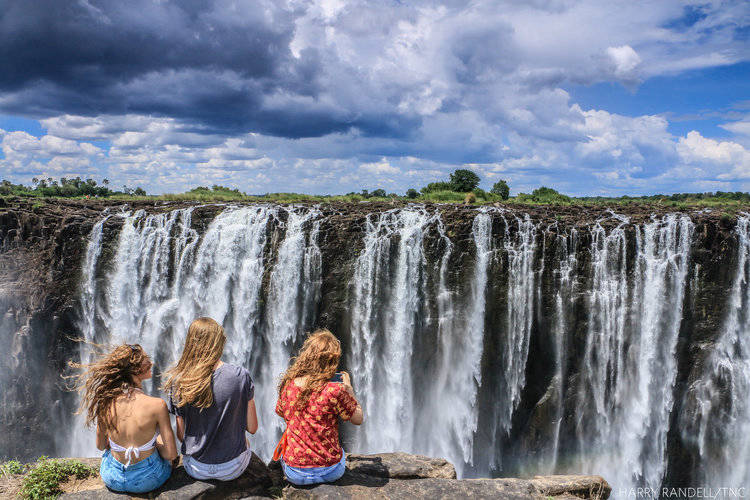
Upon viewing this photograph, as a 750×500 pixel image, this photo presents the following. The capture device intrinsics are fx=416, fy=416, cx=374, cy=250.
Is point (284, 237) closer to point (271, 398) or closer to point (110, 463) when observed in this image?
point (271, 398)

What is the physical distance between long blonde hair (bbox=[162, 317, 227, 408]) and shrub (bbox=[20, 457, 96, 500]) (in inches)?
85.7

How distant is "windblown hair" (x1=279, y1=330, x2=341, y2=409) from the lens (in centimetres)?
419

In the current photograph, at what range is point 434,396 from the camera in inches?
564

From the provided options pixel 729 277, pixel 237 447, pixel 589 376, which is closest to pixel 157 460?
pixel 237 447

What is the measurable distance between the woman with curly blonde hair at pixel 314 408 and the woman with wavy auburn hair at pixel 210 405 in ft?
1.39

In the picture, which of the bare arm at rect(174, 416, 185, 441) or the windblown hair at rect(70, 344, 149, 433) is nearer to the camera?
the windblown hair at rect(70, 344, 149, 433)

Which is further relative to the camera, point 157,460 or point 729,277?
point 729,277

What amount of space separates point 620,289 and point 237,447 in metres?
12.7

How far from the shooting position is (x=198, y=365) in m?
4.02

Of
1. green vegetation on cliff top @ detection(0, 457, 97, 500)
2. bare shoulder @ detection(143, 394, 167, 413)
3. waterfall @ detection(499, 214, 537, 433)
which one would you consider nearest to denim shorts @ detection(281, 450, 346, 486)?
bare shoulder @ detection(143, 394, 167, 413)

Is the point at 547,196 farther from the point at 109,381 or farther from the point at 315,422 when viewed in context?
the point at 109,381

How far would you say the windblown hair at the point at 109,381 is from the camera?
3.90 meters

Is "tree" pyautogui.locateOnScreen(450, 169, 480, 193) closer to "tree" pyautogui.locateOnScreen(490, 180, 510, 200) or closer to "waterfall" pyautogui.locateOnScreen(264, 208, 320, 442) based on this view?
"tree" pyautogui.locateOnScreen(490, 180, 510, 200)

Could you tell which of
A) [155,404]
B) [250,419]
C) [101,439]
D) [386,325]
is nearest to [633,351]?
[386,325]
